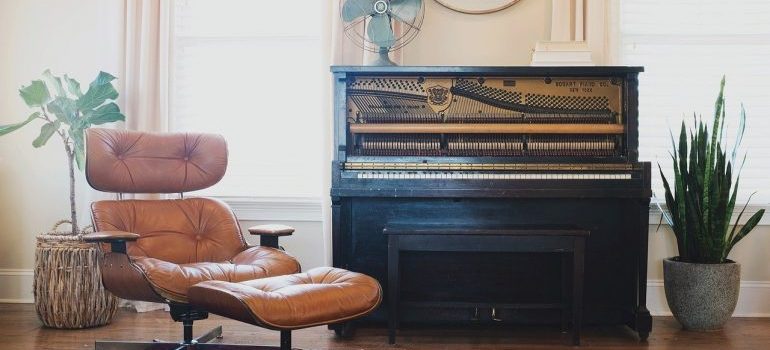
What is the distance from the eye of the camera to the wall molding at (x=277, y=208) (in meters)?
4.28

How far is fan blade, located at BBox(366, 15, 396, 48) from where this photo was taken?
3.74m

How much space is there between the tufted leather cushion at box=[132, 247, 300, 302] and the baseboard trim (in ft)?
7.27

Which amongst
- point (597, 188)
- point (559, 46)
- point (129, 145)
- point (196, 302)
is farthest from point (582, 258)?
point (129, 145)

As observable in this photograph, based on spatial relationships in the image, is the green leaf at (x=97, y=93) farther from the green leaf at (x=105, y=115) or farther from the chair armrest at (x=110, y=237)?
the chair armrest at (x=110, y=237)

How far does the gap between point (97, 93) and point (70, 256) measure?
0.85m

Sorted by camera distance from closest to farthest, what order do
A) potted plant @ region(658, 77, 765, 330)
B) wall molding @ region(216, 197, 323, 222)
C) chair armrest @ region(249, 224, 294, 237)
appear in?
chair armrest @ region(249, 224, 294, 237)
potted plant @ region(658, 77, 765, 330)
wall molding @ region(216, 197, 323, 222)

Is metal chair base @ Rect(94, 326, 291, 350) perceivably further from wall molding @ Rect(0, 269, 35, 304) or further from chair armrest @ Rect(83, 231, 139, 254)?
wall molding @ Rect(0, 269, 35, 304)

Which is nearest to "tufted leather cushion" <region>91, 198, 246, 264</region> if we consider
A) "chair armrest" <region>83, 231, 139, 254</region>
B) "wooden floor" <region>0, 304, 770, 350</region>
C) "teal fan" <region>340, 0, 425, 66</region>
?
"chair armrest" <region>83, 231, 139, 254</region>

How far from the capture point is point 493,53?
13.8 feet

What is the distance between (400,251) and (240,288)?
124cm

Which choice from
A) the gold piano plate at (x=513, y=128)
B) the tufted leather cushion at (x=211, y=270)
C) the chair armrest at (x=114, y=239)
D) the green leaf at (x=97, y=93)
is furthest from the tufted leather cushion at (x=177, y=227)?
the gold piano plate at (x=513, y=128)

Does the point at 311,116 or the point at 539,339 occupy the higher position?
the point at 311,116

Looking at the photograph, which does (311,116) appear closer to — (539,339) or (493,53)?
(493,53)

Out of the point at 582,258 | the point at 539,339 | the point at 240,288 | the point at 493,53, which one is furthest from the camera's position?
the point at 493,53
